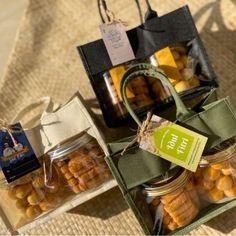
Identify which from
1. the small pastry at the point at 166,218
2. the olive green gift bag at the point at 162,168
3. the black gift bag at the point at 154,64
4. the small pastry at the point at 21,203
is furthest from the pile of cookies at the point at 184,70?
the small pastry at the point at 21,203

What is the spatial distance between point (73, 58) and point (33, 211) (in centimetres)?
40

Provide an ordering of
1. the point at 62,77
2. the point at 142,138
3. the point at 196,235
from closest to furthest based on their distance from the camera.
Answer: the point at 142,138
the point at 196,235
the point at 62,77

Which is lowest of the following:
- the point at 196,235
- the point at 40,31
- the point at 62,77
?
the point at 196,235

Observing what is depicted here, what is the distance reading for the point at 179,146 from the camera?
2.27 ft

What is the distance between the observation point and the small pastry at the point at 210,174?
0.73 metres

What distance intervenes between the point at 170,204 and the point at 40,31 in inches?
23.2

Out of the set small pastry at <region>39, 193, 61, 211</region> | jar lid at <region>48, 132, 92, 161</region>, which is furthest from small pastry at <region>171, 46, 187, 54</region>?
small pastry at <region>39, 193, 61, 211</region>

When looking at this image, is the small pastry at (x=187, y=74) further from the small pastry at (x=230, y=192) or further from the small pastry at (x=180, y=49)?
the small pastry at (x=230, y=192)

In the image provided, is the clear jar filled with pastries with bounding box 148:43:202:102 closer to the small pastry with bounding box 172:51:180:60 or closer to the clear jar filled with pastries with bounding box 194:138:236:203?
the small pastry with bounding box 172:51:180:60

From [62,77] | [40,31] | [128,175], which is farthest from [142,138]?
[40,31]

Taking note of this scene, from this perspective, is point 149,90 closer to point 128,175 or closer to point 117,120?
point 117,120

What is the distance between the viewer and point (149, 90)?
874 mm

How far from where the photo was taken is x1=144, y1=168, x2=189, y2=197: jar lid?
72cm

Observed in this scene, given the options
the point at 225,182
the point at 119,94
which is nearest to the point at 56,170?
the point at 119,94
